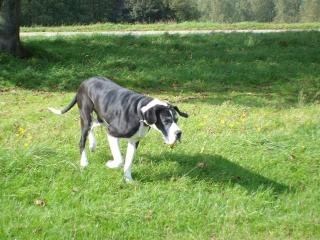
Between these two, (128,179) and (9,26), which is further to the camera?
(9,26)

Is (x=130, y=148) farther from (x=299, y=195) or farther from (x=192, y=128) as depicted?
(x=192, y=128)

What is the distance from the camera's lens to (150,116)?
5270mm

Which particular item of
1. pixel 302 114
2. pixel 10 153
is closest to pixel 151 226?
pixel 10 153

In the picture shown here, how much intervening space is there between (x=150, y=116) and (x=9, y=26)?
11.7 m

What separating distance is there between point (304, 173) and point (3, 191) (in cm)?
384

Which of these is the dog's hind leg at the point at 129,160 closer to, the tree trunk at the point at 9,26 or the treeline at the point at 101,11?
the tree trunk at the point at 9,26

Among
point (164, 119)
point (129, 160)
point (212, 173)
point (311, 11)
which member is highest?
point (164, 119)

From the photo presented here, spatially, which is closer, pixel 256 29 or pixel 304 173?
pixel 304 173

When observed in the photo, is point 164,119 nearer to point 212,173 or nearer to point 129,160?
point 129,160

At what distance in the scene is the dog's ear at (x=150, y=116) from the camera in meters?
5.23

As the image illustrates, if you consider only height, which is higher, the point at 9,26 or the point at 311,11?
the point at 9,26

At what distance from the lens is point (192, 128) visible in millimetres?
8398

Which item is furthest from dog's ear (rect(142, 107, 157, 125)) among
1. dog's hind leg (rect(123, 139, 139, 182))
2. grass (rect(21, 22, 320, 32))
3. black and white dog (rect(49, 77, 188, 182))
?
grass (rect(21, 22, 320, 32))

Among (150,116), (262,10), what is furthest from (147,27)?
(262,10)
